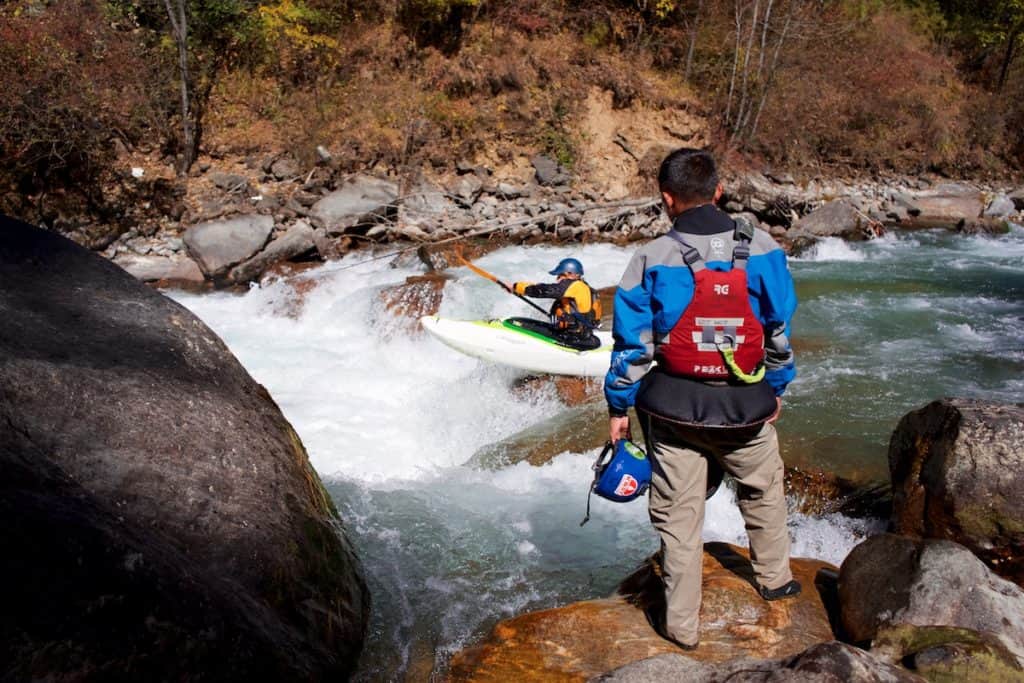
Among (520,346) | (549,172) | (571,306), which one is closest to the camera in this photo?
(571,306)

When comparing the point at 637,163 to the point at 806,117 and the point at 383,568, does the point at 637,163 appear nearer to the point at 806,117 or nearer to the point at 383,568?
the point at 806,117

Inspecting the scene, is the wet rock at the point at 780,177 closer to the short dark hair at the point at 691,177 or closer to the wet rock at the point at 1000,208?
the wet rock at the point at 1000,208

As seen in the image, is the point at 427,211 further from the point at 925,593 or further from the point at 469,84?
the point at 925,593

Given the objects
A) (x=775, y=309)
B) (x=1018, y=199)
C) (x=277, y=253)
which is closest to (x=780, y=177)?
(x=1018, y=199)

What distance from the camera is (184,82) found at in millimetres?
12766

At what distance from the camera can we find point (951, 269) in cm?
1072

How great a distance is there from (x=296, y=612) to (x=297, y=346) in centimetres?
561

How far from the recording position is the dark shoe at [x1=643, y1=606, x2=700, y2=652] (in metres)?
2.51

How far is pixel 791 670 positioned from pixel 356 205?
11015 millimetres

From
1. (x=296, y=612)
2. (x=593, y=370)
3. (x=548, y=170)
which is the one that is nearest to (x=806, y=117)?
(x=548, y=170)

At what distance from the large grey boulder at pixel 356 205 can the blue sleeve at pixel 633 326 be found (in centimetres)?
943

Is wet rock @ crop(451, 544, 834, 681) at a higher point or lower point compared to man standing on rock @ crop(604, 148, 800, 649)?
lower

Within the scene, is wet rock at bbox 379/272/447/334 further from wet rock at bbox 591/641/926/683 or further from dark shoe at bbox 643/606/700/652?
wet rock at bbox 591/641/926/683

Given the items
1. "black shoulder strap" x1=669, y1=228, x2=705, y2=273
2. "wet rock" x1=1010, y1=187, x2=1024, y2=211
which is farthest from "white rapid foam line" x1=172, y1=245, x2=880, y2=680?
"wet rock" x1=1010, y1=187, x2=1024, y2=211
